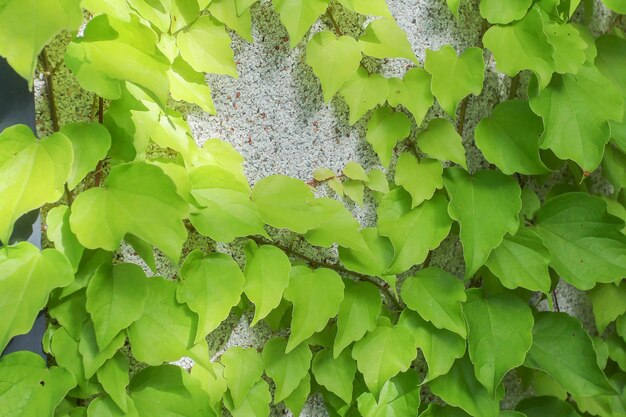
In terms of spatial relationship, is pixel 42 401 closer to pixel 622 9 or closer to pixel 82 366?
pixel 82 366

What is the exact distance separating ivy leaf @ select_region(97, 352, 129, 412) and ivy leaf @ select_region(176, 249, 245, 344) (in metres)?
0.10

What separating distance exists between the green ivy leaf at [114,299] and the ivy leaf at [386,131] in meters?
0.40

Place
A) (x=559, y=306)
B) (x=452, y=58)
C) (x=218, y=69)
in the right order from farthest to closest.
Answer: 1. (x=559, y=306)
2. (x=452, y=58)
3. (x=218, y=69)

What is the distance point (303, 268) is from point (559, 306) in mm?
591

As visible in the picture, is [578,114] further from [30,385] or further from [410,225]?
[30,385]

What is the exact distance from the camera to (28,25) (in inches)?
25.3

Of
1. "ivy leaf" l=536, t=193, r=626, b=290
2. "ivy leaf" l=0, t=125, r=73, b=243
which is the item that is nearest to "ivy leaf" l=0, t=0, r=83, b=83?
"ivy leaf" l=0, t=125, r=73, b=243

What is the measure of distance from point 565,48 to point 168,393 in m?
0.74

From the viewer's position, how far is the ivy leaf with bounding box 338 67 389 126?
972 mm

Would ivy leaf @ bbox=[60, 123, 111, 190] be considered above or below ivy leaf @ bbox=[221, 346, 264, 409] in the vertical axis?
above

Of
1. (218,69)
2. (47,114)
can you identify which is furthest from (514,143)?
(47,114)

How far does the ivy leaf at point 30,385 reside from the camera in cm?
77

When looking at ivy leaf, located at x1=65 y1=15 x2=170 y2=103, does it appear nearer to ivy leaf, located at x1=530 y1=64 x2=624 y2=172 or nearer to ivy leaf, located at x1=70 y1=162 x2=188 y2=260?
ivy leaf, located at x1=70 y1=162 x2=188 y2=260

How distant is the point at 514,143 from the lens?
1.01 m
